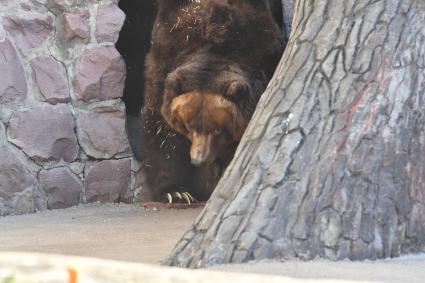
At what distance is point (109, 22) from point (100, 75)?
33 centimetres

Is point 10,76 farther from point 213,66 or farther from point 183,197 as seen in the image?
point 183,197

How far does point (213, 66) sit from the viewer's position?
5.19 meters

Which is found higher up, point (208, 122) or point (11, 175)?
point (208, 122)

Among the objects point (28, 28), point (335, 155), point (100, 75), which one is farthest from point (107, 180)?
point (335, 155)

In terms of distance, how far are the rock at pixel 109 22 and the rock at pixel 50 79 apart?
339 millimetres

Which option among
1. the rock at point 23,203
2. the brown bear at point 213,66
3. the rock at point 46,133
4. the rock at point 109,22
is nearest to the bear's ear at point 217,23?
the brown bear at point 213,66

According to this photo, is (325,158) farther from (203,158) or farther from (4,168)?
(4,168)

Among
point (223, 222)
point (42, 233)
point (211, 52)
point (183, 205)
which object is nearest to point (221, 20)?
point (211, 52)

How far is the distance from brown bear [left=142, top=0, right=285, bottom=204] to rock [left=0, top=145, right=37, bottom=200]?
0.88 m

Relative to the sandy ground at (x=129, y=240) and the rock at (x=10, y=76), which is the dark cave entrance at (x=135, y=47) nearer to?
the sandy ground at (x=129, y=240)

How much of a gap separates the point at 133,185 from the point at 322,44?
9.48 feet

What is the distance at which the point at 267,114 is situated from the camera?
318 centimetres

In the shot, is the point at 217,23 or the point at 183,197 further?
the point at 183,197

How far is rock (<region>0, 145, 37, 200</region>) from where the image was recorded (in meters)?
5.12
